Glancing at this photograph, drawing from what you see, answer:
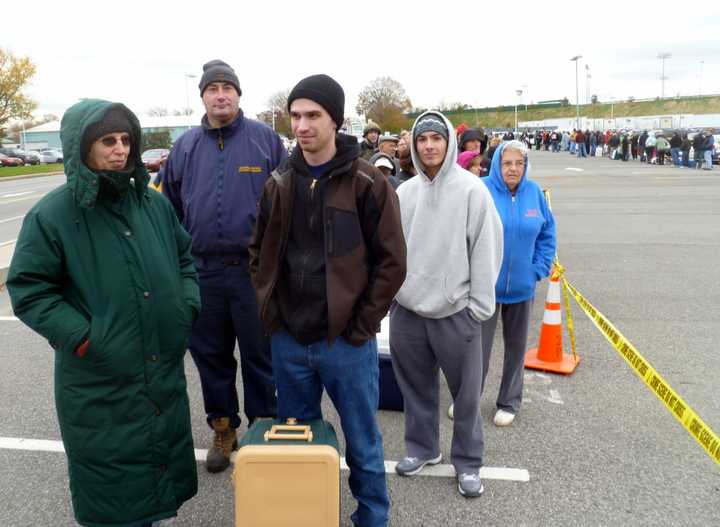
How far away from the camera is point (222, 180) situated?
10.6 ft

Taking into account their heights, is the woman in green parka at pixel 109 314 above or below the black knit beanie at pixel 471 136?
below

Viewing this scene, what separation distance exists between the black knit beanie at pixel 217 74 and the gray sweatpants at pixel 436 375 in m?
1.57

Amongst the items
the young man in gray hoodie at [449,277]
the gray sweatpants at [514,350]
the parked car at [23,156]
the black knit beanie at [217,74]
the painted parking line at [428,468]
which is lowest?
the painted parking line at [428,468]

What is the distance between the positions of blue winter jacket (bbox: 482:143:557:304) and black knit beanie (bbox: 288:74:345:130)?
1679 mm

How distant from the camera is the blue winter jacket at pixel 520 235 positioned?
12.5 feet

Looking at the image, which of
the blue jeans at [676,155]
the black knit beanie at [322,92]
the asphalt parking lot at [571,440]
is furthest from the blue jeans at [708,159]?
the black knit beanie at [322,92]

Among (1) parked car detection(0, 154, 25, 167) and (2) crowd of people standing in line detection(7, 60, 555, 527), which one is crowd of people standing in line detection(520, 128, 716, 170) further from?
(1) parked car detection(0, 154, 25, 167)

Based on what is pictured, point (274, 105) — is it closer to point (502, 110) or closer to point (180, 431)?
point (502, 110)

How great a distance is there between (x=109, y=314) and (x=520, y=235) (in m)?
2.54

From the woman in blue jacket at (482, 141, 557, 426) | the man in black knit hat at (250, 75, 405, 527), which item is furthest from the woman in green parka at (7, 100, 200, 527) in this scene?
the woman in blue jacket at (482, 141, 557, 426)

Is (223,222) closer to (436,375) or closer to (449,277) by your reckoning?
(449,277)

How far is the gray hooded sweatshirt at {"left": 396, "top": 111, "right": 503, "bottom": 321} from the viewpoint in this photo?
3.07m

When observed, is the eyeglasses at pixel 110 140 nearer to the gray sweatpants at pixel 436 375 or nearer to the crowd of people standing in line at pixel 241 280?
the crowd of people standing in line at pixel 241 280

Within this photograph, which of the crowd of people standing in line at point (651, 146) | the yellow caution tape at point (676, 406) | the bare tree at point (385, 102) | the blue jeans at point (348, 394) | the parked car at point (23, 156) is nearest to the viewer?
the blue jeans at point (348, 394)
